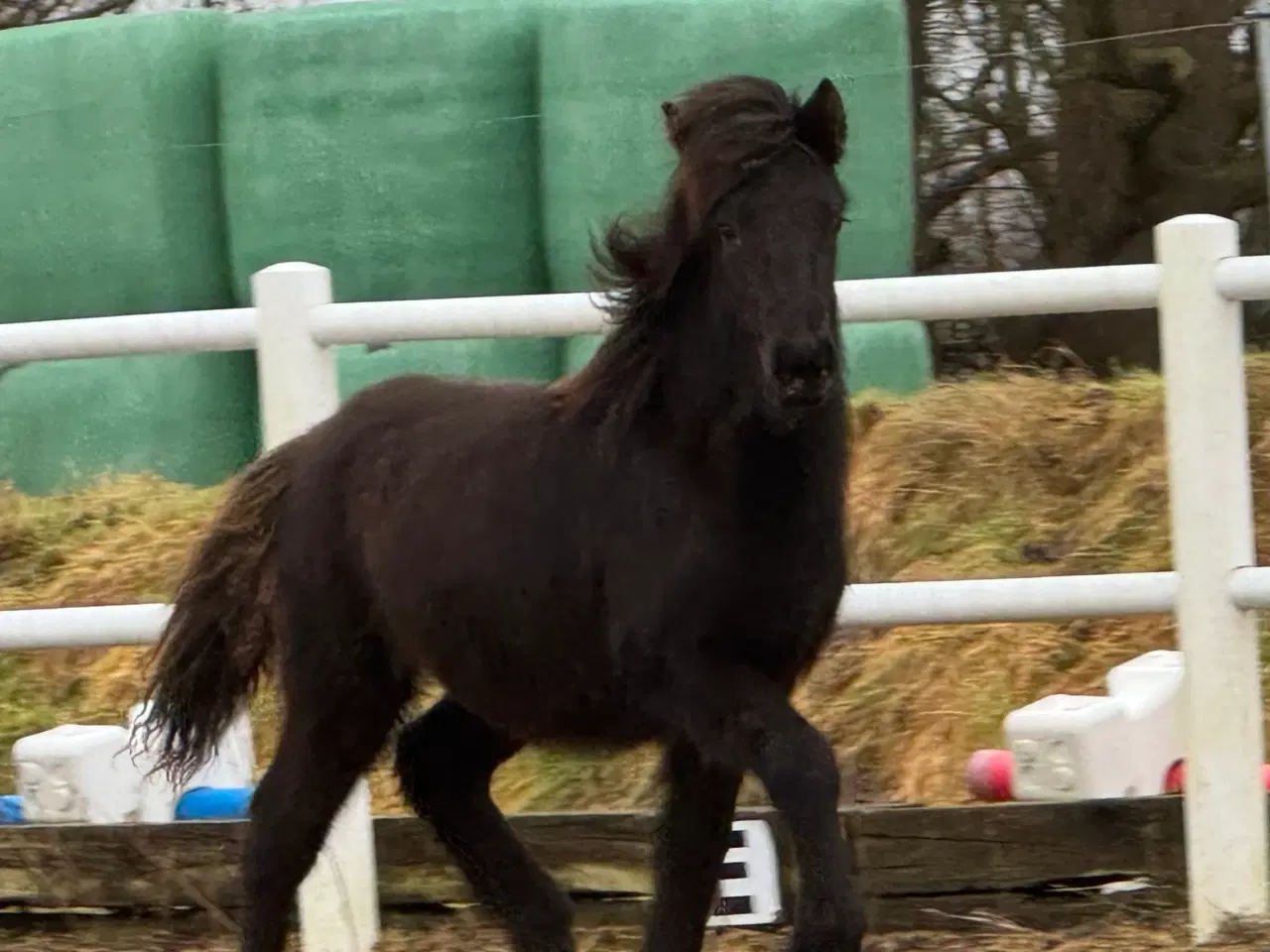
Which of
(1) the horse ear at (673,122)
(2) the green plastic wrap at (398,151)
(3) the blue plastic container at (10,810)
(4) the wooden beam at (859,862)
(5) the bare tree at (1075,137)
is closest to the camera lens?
(1) the horse ear at (673,122)

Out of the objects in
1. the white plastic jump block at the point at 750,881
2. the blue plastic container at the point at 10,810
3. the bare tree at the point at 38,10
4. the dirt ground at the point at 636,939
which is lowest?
the dirt ground at the point at 636,939

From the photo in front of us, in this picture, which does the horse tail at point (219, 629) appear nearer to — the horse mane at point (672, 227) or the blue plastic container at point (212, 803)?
the blue plastic container at point (212, 803)

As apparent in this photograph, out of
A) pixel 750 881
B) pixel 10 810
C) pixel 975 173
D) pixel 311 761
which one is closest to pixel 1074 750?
pixel 750 881

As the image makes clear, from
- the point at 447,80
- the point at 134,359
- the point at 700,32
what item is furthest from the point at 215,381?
the point at 700,32

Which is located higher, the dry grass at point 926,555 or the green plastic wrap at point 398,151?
the green plastic wrap at point 398,151

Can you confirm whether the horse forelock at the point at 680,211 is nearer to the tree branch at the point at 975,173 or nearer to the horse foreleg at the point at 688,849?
the horse foreleg at the point at 688,849

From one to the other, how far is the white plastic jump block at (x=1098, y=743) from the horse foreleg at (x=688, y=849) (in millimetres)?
951

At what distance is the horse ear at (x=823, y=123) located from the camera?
3316mm

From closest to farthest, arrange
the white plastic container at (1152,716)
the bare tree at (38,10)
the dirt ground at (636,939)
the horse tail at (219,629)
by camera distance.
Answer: the horse tail at (219,629) → the dirt ground at (636,939) → the white plastic container at (1152,716) → the bare tree at (38,10)

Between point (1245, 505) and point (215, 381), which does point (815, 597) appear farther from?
point (215, 381)

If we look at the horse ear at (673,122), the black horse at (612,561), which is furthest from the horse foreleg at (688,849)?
the horse ear at (673,122)

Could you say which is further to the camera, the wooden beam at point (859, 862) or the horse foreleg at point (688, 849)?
the wooden beam at point (859, 862)

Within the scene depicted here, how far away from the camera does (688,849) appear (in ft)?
12.3

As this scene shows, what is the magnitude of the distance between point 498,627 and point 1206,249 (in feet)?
5.16
